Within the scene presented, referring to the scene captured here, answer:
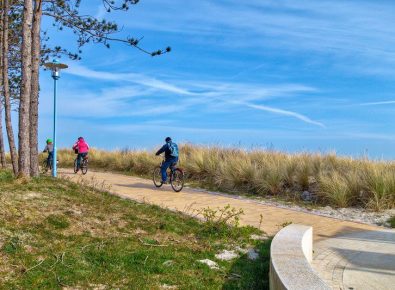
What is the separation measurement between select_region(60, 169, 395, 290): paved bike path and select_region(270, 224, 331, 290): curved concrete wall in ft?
2.09

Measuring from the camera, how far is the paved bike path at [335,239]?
6488 millimetres

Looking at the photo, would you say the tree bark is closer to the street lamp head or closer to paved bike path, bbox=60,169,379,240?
paved bike path, bbox=60,169,379,240

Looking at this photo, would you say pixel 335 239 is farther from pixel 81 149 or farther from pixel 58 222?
pixel 81 149

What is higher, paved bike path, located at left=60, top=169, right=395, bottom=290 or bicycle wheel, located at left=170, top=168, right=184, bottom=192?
bicycle wheel, located at left=170, top=168, right=184, bottom=192

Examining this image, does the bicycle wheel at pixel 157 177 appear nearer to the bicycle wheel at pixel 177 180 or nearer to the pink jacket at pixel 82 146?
the bicycle wheel at pixel 177 180

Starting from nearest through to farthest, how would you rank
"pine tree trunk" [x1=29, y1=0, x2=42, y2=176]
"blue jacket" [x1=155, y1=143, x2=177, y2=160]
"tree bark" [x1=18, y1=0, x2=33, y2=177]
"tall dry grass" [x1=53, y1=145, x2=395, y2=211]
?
"tree bark" [x1=18, y1=0, x2=33, y2=177]
"pine tree trunk" [x1=29, y1=0, x2=42, y2=176]
"tall dry grass" [x1=53, y1=145, x2=395, y2=211]
"blue jacket" [x1=155, y1=143, x2=177, y2=160]

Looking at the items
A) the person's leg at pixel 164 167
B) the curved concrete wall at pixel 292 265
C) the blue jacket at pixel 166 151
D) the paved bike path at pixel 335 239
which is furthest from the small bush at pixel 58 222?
the person's leg at pixel 164 167

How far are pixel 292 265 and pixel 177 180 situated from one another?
10.4 metres

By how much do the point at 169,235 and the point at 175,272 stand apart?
1.91 meters

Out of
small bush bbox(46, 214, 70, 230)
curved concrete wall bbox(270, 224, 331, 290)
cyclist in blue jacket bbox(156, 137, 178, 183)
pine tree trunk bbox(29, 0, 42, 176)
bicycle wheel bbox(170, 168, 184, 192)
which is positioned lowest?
curved concrete wall bbox(270, 224, 331, 290)

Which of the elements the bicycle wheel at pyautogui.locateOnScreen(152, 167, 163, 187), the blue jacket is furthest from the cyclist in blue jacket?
the bicycle wheel at pyautogui.locateOnScreen(152, 167, 163, 187)

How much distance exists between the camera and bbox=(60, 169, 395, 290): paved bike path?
6488 millimetres

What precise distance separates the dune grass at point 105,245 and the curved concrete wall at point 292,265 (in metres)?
0.50

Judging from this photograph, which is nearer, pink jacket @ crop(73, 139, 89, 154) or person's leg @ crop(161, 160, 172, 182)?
person's leg @ crop(161, 160, 172, 182)
